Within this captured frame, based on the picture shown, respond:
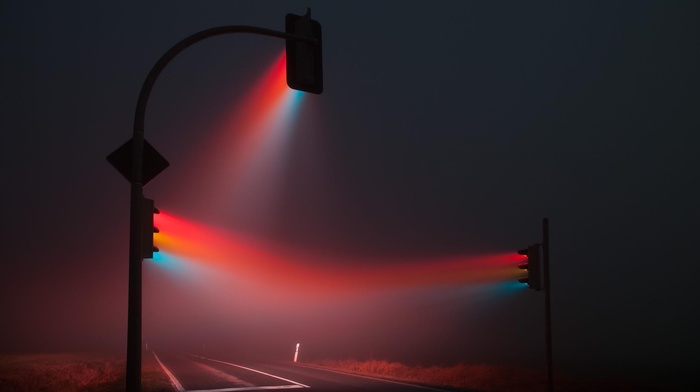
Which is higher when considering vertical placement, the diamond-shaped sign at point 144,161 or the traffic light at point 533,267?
the diamond-shaped sign at point 144,161

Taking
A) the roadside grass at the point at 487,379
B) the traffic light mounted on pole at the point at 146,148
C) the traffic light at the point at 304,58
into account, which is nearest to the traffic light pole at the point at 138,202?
the traffic light mounted on pole at the point at 146,148

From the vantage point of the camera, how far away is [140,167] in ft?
27.3

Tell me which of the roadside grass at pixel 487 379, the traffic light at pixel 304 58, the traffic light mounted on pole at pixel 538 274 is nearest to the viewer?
the traffic light at pixel 304 58

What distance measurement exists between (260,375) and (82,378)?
6519 mm

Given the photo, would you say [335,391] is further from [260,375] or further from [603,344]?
[603,344]

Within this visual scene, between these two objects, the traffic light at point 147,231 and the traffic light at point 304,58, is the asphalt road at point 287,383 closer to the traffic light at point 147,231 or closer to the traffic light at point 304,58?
the traffic light at point 147,231

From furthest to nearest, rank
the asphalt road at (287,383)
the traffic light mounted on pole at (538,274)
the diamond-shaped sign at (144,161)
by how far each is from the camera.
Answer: the asphalt road at (287,383) < the traffic light mounted on pole at (538,274) < the diamond-shaped sign at (144,161)

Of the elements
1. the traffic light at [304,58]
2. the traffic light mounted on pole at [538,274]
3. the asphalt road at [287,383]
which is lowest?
the asphalt road at [287,383]

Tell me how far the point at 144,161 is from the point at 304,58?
8.46 feet

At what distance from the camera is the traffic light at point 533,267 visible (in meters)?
14.8

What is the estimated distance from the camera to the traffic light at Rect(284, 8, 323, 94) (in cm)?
821

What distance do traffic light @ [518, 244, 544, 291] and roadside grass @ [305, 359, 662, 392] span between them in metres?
4.35

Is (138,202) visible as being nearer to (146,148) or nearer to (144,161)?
(144,161)

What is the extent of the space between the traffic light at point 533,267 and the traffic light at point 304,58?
8.64 meters
